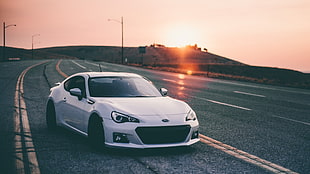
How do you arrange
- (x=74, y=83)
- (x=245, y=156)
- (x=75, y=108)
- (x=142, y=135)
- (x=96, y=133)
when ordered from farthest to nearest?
1. (x=74, y=83)
2. (x=75, y=108)
3. (x=96, y=133)
4. (x=245, y=156)
5. (x=142, y=135)

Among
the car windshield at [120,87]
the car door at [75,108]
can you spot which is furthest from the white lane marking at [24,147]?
the car windshield at [120,87]

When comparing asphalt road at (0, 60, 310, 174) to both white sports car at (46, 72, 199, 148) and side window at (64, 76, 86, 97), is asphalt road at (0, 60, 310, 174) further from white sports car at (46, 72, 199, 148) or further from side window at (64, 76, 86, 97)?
side window at (64, 76, 86, 97)

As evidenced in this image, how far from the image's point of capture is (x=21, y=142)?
279 inches

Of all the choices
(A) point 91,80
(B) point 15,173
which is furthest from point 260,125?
(B) point 15,173

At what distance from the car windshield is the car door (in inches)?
9.9

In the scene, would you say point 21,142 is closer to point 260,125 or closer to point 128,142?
point 128,142

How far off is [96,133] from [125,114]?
2.20 feet

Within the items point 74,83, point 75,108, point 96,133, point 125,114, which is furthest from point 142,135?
point 74,83

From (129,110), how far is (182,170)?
140 centimetres

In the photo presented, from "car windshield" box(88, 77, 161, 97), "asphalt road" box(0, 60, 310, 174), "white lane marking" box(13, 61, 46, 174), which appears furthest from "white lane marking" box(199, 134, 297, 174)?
"white lane marking" box(13, 61, 46, 174)

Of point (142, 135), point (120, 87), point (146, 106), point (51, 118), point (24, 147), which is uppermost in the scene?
point (120, 87)

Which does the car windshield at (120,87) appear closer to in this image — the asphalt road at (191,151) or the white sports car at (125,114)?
the white sports car at (125,114)

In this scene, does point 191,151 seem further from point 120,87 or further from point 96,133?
point 120,87

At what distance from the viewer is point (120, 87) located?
24.8 ft
